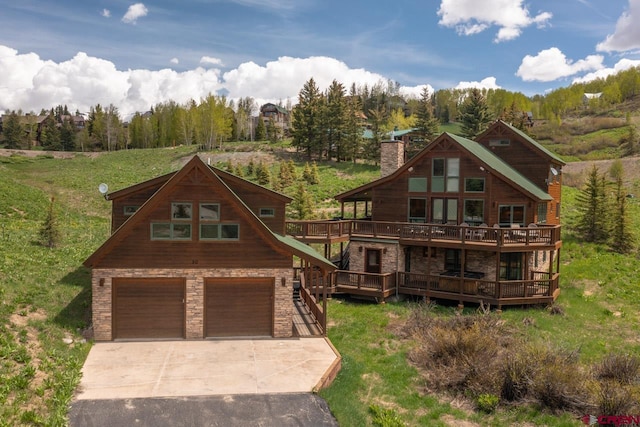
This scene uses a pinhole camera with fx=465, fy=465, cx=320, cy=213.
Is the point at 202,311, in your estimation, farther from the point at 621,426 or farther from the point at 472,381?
the point at 621,426

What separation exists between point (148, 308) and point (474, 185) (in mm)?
15703

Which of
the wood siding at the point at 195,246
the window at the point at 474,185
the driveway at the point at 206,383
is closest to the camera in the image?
the driveway at the point at 206,383

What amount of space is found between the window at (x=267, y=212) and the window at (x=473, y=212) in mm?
10098

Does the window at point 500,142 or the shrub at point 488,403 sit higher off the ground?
the window at point 500,142

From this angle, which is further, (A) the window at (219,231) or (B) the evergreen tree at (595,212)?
(B) the evergreen tree at (595,212)

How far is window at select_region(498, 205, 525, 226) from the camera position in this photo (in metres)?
22.4

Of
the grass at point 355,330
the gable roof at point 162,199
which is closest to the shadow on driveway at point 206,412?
the grass at point 355,330

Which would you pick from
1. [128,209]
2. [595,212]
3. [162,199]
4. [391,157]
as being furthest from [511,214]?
[128,209]

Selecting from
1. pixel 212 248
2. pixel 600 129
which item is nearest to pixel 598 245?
pixel 212 248

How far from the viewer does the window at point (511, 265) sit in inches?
857

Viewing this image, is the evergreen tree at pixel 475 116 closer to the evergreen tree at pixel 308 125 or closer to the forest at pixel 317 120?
the forest at pixel 317 120

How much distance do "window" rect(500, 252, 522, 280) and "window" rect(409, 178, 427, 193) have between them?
493cm

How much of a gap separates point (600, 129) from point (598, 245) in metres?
74.9

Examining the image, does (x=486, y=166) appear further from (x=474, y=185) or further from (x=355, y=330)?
(x=355, y=330)
